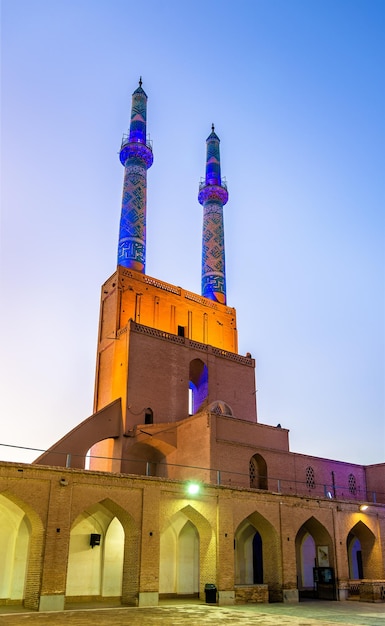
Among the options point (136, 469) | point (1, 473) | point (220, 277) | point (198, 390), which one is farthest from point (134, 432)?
point (220, 277)

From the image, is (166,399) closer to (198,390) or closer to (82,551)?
(198,390)

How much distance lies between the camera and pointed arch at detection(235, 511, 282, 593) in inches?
832

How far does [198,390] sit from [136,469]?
6311 mm

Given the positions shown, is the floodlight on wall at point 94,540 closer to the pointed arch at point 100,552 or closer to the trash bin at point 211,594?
the pointed arch at point 100,552

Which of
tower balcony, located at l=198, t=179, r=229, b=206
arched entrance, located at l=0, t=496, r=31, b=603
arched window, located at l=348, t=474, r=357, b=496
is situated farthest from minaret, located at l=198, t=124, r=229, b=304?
arched entrance, located at l=0, t=496, r=31, b=603

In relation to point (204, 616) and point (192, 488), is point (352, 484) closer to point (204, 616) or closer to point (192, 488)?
point (192, 488)

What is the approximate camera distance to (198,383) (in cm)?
3203

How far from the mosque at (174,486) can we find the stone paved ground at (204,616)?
2.93 feet

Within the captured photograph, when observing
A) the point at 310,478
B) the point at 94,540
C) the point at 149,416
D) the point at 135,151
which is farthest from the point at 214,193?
the point at 94,540

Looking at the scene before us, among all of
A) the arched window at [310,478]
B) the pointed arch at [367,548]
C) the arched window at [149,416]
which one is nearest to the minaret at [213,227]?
the arched window at [149,416]

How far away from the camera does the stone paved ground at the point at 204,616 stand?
45.3 ft

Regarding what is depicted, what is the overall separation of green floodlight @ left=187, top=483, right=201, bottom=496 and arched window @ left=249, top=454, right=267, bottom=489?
6506mm

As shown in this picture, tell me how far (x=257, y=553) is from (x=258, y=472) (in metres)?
3.53

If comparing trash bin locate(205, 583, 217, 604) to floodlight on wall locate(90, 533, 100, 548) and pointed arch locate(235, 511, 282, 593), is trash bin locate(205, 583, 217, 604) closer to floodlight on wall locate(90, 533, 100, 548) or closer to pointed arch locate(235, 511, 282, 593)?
pointed arch locate(235, 511, 282, 593)
